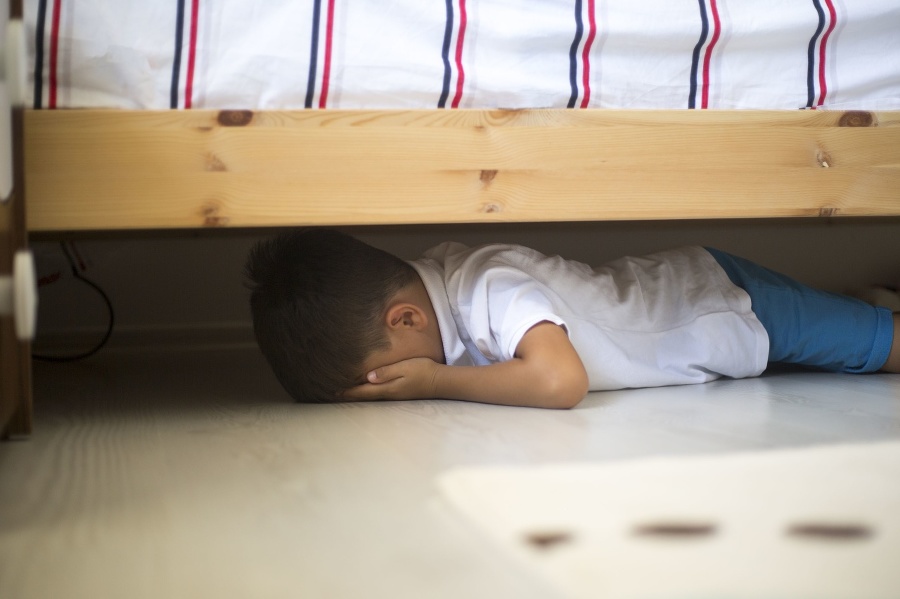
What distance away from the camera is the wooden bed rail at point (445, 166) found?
88cm

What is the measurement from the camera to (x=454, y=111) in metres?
0.94

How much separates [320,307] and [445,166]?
269 mm

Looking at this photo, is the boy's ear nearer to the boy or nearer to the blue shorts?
the boy

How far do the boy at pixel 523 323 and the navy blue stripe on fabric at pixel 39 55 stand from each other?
A: 14.7 inches

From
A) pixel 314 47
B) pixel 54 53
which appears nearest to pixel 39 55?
pixel 54 53

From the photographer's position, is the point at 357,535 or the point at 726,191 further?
the point at 726,191

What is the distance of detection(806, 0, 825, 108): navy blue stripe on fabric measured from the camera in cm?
101

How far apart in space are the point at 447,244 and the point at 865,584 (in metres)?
0.85

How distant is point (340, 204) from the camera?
933mm

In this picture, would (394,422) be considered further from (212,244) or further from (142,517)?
(212,244)

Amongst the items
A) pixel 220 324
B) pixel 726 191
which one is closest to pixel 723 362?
pixel 726 191

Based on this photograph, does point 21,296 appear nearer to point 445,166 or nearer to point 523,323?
point 445,166

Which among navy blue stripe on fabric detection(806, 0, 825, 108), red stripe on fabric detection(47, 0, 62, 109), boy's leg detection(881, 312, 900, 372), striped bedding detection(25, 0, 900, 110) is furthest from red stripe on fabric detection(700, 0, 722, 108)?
red stripe on fabric detection(47, 0, 62, 109)

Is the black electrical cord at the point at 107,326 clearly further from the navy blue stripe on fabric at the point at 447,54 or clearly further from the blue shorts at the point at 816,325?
the blue shorts at the point at 816,325
